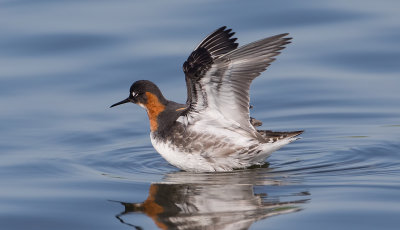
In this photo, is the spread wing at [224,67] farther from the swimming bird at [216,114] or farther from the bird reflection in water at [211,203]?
the bird reflection in water at [211,203]

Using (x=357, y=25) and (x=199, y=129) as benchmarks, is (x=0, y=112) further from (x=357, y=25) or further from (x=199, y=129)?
(x=357, y=25)

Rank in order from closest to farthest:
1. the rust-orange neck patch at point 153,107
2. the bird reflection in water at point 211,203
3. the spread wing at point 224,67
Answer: the bird reflection in water at point 211,203, the spread wing at point 224,67, the rust-orange neck patch at point 153,107

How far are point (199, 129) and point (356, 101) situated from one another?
3.40 m

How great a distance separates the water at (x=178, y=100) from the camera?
812 centimetres

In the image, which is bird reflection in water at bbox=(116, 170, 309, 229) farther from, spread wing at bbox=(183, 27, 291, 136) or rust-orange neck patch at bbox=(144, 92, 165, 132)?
rust-orange neck patch at bbox=(144, 92, 165, 132)

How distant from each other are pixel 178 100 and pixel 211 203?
4779mm

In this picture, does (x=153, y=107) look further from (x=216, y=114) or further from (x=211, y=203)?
(x=211, y=203)

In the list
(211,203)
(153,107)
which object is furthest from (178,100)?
(211,203)

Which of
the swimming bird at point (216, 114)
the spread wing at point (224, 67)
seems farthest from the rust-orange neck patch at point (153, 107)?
the spread wing at point (224, 67)

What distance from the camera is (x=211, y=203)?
823 cm

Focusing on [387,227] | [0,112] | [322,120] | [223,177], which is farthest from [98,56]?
[387,227]

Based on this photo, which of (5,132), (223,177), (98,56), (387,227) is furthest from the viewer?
(98,56)

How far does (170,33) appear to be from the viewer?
15.1 metres

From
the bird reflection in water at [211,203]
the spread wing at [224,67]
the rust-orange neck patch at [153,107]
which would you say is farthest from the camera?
the rust-orange neck patch at [153,107]
